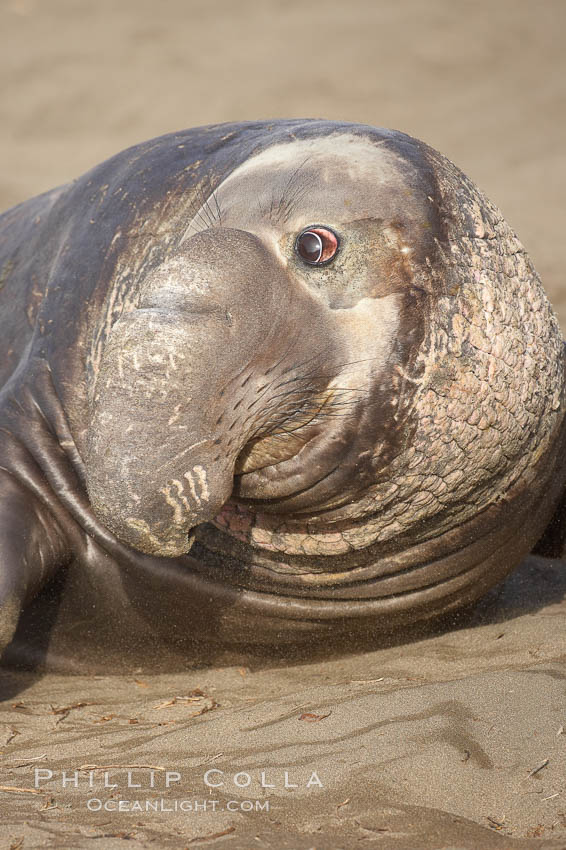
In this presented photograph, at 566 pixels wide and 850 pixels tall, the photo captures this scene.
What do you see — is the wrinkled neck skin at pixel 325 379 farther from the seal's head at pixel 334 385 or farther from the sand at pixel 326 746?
the sand at pixel 326 746

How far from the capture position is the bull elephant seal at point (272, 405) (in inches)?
105

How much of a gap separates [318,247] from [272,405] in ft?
1.44

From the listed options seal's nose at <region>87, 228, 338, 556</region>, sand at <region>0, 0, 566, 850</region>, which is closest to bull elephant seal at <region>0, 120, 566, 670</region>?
seal's nose at <region>87, 228, 338, 556</region>

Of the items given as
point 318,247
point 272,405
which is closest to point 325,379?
point 272,405

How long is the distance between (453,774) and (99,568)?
1.51m

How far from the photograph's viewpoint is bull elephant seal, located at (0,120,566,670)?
105 inches

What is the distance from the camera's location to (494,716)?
2713mm

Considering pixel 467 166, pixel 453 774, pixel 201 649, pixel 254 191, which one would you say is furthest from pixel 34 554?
pixel 467 166

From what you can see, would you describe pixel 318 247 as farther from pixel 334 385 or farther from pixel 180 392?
pixel 180 392

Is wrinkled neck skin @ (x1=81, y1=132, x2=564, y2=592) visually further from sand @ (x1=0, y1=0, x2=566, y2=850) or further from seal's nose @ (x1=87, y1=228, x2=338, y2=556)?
sand @ (x1=0, y1=0, x2=566, y2=850)

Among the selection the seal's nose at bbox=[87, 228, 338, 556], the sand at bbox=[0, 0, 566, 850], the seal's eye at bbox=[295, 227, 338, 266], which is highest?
the seal's eye at bbox=[295, 227, 338, 266]

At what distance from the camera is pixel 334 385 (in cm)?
289

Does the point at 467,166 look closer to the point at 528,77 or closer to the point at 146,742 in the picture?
the point at 528,77

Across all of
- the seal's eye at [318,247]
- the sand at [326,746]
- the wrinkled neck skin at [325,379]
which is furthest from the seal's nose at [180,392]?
the sand at [326,746]
